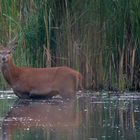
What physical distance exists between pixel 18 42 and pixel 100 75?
4.92 ft

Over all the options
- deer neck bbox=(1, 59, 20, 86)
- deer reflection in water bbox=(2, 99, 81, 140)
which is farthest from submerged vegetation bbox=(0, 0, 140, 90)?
deer reflection in water bbox=(2, 99, 81, 140)

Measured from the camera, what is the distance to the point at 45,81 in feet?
34.7

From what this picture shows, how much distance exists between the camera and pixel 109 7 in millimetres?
11227

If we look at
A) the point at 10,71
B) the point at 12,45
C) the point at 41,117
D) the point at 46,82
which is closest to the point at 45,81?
the point at 46,82

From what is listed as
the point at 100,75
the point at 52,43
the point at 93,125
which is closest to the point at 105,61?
the point at 100,75

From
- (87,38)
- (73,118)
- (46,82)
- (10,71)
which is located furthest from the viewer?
(87,38)

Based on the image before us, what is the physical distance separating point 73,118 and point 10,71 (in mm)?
2891

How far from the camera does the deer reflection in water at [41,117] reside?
7473 mm

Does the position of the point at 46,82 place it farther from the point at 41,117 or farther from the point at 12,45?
the point at 41,117

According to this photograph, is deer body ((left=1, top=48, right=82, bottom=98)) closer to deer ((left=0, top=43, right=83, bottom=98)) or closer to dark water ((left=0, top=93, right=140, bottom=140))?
deer ((left=0, top=43, right=83, bottom=98))

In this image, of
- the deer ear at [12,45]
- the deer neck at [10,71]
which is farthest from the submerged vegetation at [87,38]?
the deer neck at [10,71]

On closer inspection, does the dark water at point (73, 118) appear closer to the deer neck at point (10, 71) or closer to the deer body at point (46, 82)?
the deer body at point (46, 82)

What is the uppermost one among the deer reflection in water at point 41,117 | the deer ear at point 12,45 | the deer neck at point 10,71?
the deer ear at point 12,45

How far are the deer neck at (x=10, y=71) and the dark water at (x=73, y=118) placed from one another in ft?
0.91
